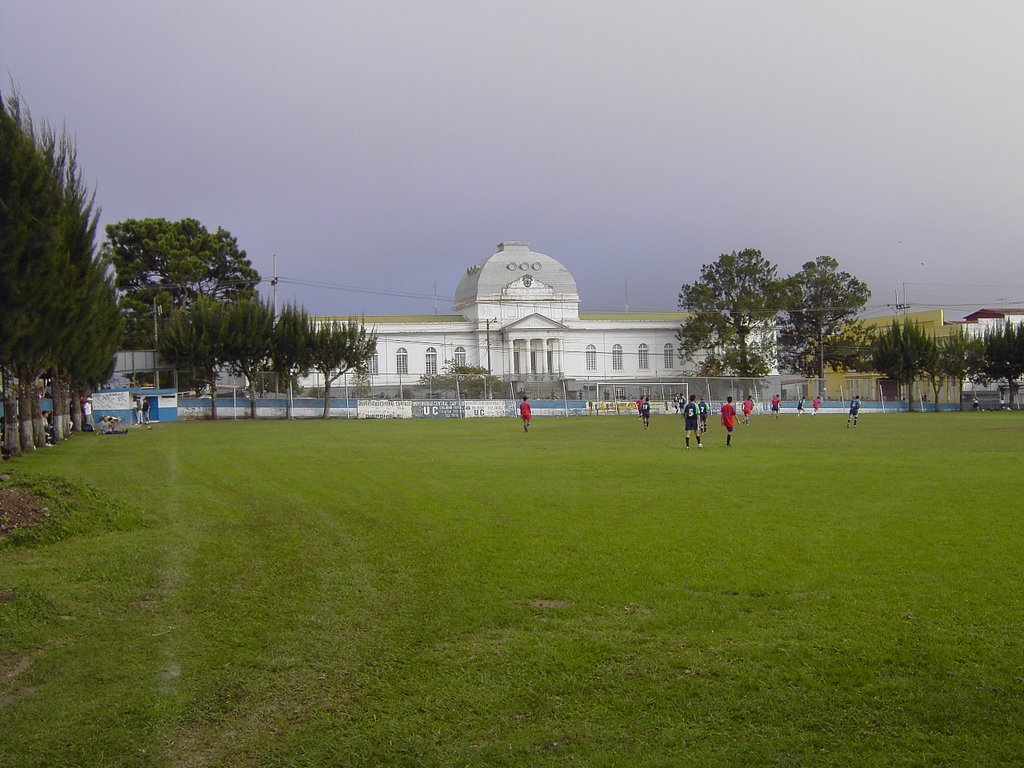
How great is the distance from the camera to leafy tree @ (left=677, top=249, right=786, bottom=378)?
297ft

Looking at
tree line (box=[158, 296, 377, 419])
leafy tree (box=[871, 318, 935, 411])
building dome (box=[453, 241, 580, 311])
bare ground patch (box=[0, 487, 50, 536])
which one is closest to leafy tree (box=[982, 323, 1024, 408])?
leafy tree (box=[871, 318, 935, 411])

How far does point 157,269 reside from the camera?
73500 millimetres

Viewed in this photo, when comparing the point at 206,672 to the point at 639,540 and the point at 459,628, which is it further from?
the point at 639,540

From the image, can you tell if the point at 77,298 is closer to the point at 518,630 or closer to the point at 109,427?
the point at 109,427

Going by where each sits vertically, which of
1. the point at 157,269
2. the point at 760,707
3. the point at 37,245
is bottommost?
the point at 760,707

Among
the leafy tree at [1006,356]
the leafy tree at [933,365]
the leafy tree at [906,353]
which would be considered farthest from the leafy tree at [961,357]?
the leafy tree at [906,353]

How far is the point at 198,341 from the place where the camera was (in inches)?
2466

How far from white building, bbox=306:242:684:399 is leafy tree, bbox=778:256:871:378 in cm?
Answer: 1401

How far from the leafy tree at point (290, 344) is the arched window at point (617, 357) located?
4661 cm

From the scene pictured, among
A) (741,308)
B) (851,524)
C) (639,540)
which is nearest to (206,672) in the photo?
(639,540)

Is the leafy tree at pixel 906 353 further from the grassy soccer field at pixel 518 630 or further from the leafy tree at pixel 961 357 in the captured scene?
the grassy soccer field at pixel 518 630

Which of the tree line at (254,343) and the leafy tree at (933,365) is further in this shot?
the leafy tree at (933,365)

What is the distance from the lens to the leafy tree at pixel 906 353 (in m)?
79.0

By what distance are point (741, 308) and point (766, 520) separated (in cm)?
8124
